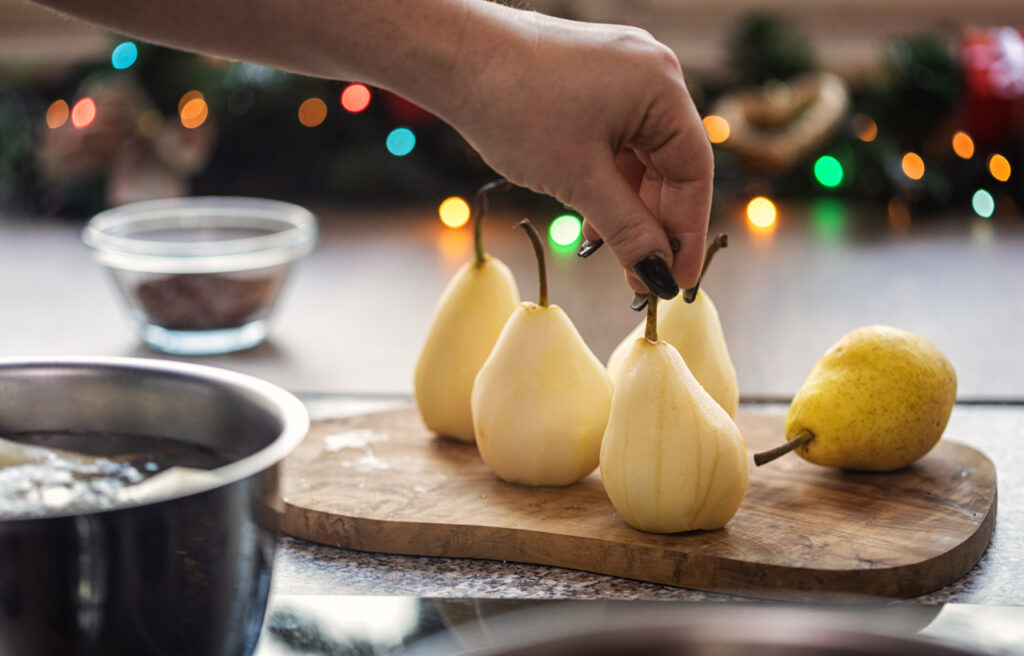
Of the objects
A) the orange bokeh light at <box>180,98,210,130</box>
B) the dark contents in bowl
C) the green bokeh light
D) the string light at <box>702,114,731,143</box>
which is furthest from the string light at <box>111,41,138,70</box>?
the green bokeh light

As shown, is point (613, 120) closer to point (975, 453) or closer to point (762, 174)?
point (975, 453)

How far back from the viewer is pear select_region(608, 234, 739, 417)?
587 millimetres

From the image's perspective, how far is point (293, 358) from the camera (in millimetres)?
1029

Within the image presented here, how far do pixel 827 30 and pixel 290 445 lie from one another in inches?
70.7

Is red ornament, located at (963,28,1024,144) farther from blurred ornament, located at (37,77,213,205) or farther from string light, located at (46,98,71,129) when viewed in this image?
string light, located at (46,98,71,129)

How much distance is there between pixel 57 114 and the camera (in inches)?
62.1

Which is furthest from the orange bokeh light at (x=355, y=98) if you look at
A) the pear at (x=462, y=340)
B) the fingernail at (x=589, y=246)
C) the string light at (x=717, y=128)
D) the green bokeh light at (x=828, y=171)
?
the fingernail at (x=589, y=246)

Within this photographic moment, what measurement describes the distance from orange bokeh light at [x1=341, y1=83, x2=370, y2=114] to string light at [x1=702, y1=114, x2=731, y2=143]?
0.48 m

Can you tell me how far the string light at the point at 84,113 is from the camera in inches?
57.9

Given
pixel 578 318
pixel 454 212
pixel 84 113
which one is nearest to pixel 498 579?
pixel 578 318

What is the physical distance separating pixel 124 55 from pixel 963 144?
1.19 m

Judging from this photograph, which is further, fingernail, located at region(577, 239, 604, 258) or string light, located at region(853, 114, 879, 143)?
string light, located at region(853, 114, 879, 143)

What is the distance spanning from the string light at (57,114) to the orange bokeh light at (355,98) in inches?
15.3

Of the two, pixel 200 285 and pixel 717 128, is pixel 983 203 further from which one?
pixel 200 285
